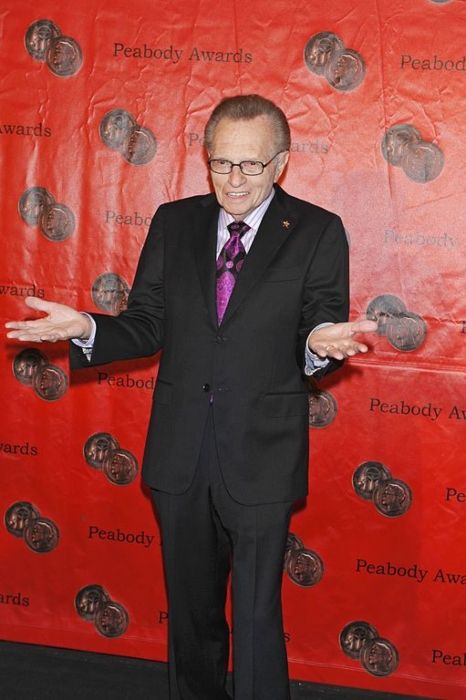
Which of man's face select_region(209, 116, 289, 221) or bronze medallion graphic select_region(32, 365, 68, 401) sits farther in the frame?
bronze medallion graphic select_region(32, 365, 68, 401)

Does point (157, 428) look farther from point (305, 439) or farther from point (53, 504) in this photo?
point (53, 504)

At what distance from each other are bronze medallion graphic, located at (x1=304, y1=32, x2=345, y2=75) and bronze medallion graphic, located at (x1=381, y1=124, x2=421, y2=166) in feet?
0.93

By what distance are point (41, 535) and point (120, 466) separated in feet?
1.27

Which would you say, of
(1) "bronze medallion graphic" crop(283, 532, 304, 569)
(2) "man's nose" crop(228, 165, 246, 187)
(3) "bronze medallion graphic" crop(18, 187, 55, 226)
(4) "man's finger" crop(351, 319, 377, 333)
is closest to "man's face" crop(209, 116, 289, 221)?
(2) "man's nose" crop(228, 165, 246, 187)

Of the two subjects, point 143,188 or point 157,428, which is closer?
point 157,428

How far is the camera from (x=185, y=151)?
2922mm

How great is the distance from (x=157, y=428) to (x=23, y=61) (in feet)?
4.46

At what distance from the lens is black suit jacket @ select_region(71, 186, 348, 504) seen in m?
2.29

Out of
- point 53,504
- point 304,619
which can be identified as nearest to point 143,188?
point 53,504

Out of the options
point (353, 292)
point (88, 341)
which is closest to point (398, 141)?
point (353, 292)

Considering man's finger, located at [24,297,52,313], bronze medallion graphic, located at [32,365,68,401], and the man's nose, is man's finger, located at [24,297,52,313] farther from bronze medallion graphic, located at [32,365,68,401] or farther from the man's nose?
bronze medallion graphic, located at [32,365,68,401]

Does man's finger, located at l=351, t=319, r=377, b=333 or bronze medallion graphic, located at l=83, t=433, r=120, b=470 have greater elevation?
man's finger, located at l=351, t=319, r=377, b=333

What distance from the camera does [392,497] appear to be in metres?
2.93

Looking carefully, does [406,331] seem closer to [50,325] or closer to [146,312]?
[146,312]
